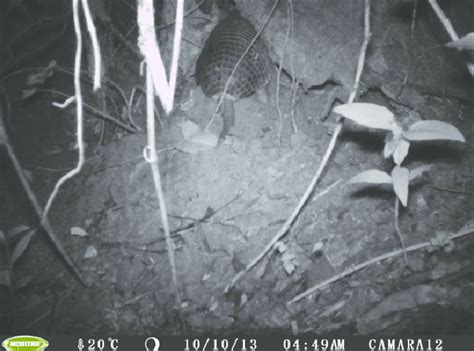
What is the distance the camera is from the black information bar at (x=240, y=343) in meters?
1.72

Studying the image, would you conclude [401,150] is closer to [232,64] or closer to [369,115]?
[369,115]

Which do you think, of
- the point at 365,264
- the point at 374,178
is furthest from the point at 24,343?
the point at 374,178

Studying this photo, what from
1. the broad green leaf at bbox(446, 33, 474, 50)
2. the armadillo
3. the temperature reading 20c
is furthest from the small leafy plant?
the temperature reading 20c

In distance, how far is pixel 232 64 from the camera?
354cm

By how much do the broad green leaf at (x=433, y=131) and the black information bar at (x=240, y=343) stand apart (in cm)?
105

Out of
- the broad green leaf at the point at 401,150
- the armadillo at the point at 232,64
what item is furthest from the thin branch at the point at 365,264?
the armadillo at the point at 232,64

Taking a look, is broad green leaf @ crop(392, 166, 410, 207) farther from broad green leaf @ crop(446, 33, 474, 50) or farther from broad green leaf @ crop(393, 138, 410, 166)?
broad green leaf @ crop(446, 33, 474, 50)

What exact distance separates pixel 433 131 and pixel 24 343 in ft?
7.98

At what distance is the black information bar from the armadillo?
2067 millimetres

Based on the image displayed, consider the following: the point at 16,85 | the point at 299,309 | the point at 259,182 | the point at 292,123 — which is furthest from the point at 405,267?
the point at 16,85

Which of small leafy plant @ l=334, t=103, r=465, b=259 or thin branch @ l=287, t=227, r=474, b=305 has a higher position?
small leafy plant @ l=334, t=103, r=465, b=259

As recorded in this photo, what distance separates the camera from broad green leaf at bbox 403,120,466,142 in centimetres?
177

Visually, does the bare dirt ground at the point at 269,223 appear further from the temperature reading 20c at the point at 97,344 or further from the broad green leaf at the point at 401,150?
the broad green leaf at the point at 401,150

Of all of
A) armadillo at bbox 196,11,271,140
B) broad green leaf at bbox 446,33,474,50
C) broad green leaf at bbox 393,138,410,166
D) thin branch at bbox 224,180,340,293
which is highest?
armadillo at bbox 196,11,271,140
